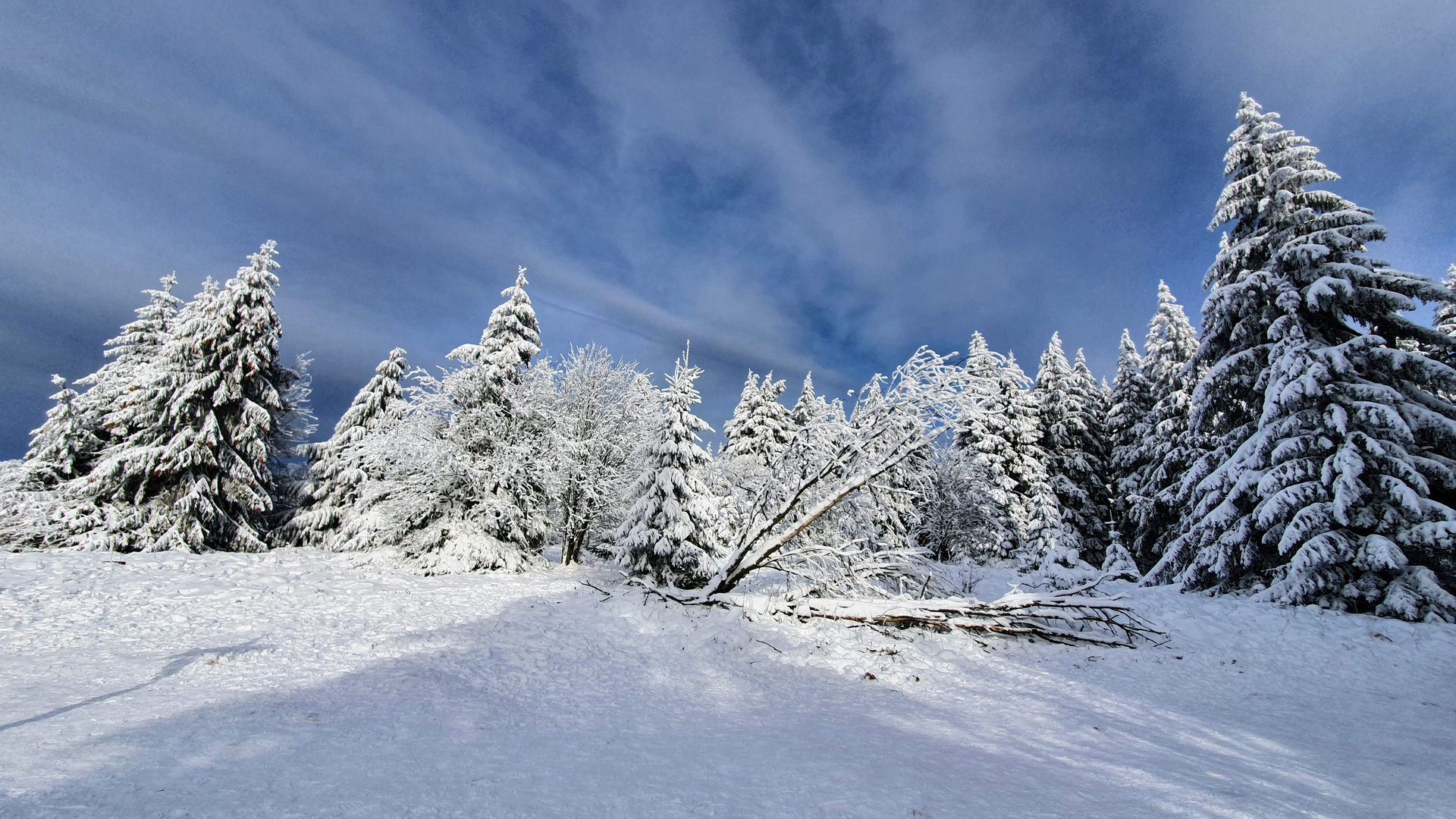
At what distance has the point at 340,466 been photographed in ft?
80.6

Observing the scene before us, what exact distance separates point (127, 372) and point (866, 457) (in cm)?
2711

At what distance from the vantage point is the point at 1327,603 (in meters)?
10.6

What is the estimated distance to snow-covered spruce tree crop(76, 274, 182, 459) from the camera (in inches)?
728

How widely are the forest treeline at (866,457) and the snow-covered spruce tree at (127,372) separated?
0.10 m

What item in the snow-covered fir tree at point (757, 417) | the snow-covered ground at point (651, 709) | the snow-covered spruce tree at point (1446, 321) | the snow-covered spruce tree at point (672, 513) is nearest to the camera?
the snow-covered ground at point (651, 709)

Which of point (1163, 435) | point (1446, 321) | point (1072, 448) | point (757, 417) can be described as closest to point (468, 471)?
point (757, 417)

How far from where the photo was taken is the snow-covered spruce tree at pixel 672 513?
51.1 feet

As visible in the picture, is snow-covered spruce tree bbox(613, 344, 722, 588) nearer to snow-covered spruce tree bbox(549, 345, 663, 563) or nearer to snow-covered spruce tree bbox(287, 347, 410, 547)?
snow-covered spruce tree bbox(549, 345, 663, 563)

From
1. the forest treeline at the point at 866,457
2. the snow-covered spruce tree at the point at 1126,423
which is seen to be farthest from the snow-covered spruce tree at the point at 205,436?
the snow-covered spruce tree at the point at 1126,423

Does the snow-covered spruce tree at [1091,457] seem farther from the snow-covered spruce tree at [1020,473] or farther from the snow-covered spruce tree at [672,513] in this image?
the snow-covered spruce tree at [672,513]

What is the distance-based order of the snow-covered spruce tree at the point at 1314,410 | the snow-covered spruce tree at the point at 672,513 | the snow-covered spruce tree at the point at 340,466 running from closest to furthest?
the snow-covered spruce tree at the point at 1314,410, the snow-covered spruce tree at the point at 672,513, the snow-covered spruce tree at the point at 340,466

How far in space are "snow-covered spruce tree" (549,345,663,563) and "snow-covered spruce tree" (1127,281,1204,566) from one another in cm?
1903

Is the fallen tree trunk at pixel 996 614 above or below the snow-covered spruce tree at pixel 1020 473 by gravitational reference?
below

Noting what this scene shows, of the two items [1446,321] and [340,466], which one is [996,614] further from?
[340,466]
